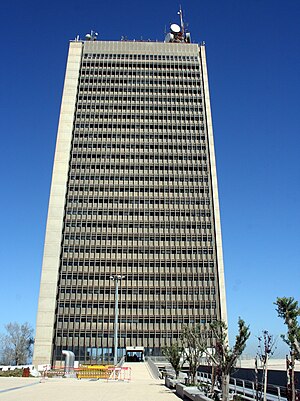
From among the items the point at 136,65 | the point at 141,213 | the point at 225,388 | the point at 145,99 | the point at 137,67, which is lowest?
the point at 225,388

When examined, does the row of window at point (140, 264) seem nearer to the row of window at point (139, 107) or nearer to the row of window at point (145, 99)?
the row of window at point (139, 107)

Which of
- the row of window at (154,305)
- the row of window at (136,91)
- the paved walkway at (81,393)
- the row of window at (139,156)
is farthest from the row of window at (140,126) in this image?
the paved walkway at (81,393)

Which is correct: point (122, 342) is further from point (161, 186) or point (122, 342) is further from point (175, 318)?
point (161, 186)

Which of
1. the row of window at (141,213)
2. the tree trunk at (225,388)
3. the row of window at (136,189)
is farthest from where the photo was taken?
the row of window at (136,189)

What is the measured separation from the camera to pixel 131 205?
329ft

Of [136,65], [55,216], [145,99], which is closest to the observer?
[55,216]

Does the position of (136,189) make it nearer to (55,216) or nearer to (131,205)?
(131,205)

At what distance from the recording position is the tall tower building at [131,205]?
9000 centimetres

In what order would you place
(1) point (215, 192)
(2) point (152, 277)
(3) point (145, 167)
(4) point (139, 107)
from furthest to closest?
(4) point (139, 107) < (3) point (145, 167) < (1) point (215, 192) < (2) point (152, 277)

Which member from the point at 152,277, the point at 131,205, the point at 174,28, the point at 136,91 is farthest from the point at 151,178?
the point at 174,28

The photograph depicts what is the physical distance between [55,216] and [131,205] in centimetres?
1929

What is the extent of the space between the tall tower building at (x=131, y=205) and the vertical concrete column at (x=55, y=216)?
0.25 metres

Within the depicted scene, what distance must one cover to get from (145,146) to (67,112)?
23592mm

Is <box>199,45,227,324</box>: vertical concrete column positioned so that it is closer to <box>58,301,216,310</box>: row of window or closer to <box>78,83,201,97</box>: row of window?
<box>58,301,216,310</box>: row of window
